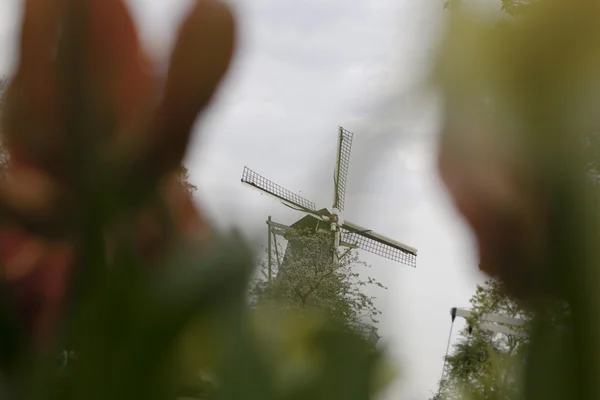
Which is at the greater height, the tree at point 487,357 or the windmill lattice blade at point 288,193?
the windmill lattice blade at point 288,193

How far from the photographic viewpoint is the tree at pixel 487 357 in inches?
5.8

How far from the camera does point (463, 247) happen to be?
160 millimetres

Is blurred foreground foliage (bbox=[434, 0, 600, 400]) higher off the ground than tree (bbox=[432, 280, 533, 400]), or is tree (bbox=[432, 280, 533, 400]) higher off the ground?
blurred foreground foliage (bbox=[434, 0, 600, 400])

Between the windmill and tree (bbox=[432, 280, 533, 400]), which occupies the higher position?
the windmill

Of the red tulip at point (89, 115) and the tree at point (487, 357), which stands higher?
the red tulip at point (89, 115)

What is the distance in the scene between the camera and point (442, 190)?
154 millimetres

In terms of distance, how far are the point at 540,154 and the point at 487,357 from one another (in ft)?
0.27

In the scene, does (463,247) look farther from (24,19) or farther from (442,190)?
(24,19)

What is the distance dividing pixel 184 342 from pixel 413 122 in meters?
0.07

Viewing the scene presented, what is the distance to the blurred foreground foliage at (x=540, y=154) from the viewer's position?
0.13m

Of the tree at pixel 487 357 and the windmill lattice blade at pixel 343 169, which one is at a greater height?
the windmill lattice blade at pixel 343 169

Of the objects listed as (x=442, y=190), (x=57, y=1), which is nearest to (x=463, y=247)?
(x=442, y=190)

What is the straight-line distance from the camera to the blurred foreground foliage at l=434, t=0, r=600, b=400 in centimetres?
13

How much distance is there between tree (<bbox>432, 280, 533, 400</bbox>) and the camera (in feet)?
0.48
